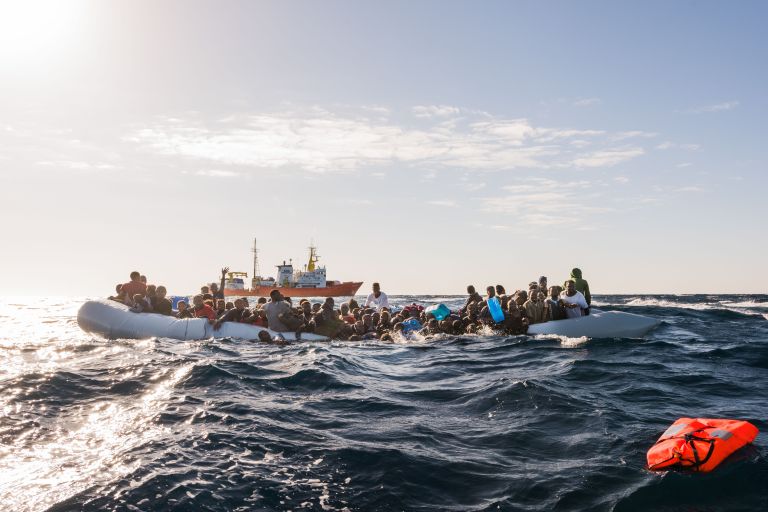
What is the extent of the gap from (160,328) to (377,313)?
6.83m

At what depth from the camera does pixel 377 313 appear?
1845cm

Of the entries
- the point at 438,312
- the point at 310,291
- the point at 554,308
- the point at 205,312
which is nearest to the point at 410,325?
the point at 438,312

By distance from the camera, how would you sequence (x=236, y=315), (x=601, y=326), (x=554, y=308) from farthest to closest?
(x=236, y=315) → (x=554, y=308) → (x=601, y=326)

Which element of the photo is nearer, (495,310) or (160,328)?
(160,328)

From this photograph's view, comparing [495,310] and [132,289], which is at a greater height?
[132,289]

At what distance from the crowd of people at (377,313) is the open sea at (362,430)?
352cm

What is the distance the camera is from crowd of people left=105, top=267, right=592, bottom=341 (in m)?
16.1

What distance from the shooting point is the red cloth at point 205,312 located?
54.3 feet

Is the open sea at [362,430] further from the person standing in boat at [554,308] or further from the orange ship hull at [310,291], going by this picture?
the orange ship hull at [310,291]

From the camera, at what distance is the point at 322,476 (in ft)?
17.4

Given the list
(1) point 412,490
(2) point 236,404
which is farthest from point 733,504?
(2) point 236,404

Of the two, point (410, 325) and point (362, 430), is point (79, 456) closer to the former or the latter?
point (362, 430)

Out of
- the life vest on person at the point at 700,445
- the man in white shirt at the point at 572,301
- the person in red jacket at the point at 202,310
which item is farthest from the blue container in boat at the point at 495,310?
the life vest on person at the point at 700,445

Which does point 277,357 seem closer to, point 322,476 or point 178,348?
point 178,348
